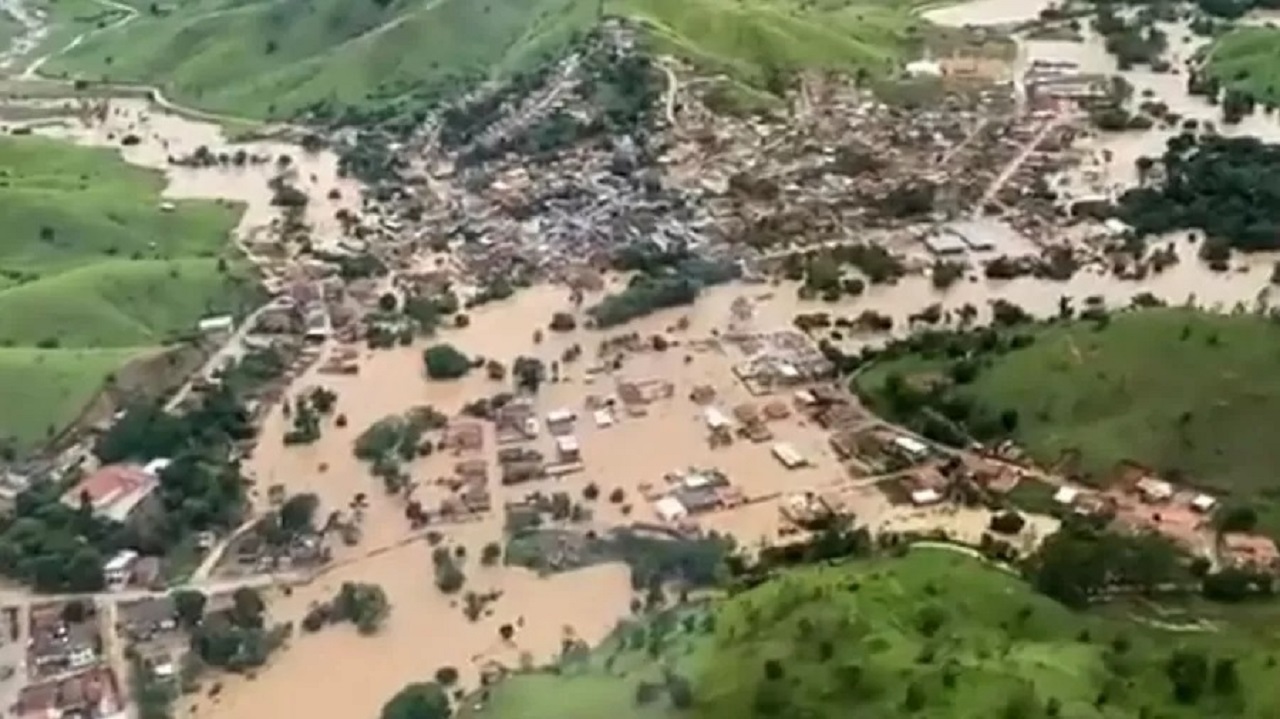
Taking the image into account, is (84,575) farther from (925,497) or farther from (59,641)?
(925,497)

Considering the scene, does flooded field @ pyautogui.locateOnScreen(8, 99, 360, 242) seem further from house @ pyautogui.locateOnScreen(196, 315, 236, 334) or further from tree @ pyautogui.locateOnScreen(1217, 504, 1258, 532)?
tree @ pyautogui.locateOnScreen(1217, 504, 1258, 532)

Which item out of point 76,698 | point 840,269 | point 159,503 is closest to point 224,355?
point 159,503

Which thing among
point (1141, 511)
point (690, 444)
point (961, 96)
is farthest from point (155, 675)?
point (961, 96)

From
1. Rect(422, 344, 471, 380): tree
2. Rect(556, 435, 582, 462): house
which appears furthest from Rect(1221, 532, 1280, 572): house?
Rect(422, 344, 471, 380): tree

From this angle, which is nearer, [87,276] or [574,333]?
[574,333]

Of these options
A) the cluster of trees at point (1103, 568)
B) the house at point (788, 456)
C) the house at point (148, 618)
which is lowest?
the house at point (148, 618)

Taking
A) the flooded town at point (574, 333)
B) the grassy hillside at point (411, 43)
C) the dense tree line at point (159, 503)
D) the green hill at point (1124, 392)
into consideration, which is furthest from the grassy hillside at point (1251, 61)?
the dense tree line at point (159, 503)

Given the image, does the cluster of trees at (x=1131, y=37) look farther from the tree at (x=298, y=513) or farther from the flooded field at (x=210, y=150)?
the tree at (x=298, y=513)
